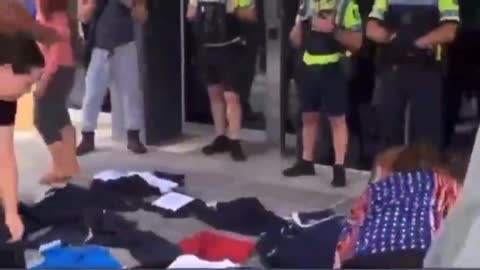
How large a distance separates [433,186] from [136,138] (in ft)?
9.98

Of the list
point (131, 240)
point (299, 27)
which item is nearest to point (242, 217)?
point (131, 240)

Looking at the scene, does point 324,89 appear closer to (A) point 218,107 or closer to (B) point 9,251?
(A) point 218,107

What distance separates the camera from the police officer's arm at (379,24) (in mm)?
4570

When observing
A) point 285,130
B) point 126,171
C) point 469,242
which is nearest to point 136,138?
point 126,171

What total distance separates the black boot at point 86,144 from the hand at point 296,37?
3.87ft

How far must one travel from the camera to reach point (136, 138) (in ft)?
17.9

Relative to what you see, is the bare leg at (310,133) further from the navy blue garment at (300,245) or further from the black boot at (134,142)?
the navy blue garment at (300,245)

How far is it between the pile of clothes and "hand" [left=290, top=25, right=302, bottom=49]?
0.87 m

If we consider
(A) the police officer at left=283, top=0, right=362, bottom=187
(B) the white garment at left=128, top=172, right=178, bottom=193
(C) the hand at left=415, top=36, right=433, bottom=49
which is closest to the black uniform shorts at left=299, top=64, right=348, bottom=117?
Answer: (A) the police officer at left=283, top=0, right=362, bottom=187

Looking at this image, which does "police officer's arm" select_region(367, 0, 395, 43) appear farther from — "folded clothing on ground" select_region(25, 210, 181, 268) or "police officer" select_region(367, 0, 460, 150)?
"folded clothing on ground" select_region(25, 210, 181, 268)

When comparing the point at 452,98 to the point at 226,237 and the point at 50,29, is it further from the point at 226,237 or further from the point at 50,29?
the point at 50,29

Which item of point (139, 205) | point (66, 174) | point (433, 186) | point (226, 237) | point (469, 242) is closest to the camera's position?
point (469, 242)

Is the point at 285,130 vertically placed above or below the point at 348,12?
below

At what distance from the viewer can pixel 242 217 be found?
168 inches
